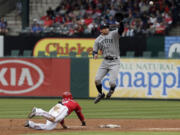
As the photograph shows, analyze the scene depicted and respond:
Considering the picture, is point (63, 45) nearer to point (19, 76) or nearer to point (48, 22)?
point (48, 22)

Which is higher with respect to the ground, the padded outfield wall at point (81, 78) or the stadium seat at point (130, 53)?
the stadium seat at point (130, 53)

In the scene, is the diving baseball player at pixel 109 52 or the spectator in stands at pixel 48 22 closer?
the diving baseball player at pixel 109 52

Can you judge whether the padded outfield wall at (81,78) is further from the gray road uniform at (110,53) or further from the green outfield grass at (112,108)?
the gray road uniform at (110,53)

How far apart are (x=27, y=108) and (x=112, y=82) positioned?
20.0 ft

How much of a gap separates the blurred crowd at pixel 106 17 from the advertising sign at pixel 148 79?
408 cm

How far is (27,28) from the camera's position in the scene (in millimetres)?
29359

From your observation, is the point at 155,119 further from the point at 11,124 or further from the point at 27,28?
the point at 27,28

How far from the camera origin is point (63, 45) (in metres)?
27.9

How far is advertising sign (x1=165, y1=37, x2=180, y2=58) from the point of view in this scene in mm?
26578

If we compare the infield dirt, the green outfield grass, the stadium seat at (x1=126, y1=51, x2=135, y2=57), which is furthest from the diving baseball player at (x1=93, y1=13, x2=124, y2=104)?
the stadium seat at (x1=126, y1=51, x2=135, y2=57)

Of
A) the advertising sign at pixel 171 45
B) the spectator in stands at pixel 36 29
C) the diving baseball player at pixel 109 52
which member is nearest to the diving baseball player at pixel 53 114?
the diving baseball player at pixel 109 52

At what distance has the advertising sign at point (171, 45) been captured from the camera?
87.2ft

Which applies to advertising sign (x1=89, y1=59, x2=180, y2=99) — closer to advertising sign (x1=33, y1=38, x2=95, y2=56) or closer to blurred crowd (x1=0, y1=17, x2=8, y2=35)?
advertising sign (x1=33, y1=38, x2=95, y2=56)

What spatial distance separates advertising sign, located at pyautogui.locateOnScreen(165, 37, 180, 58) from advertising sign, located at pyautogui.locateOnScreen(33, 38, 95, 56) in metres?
3.65
